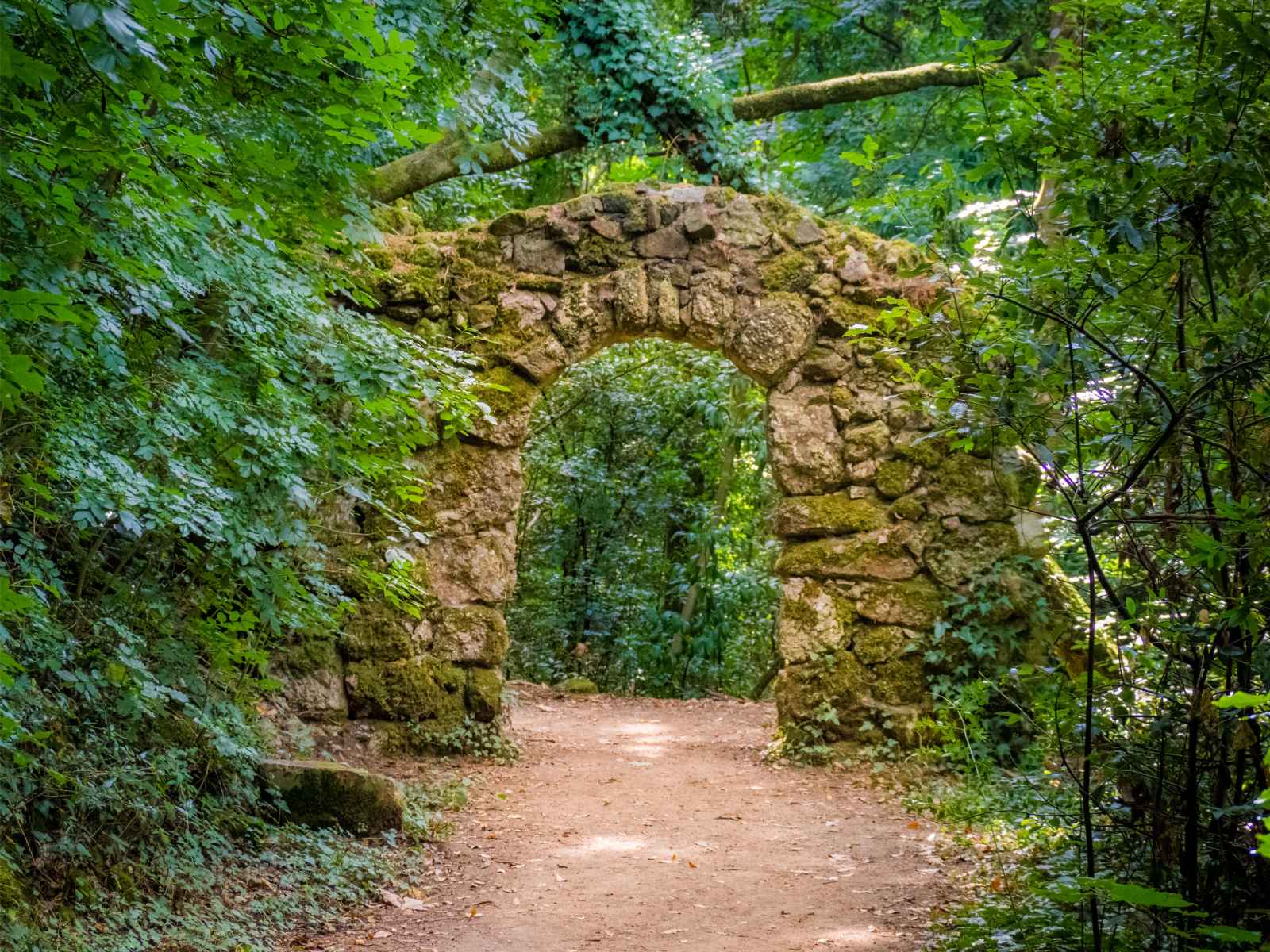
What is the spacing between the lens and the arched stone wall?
6.21m

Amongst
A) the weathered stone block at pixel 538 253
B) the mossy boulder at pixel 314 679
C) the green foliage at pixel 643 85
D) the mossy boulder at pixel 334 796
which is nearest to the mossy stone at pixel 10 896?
the mossy boulder at pixel 334 796

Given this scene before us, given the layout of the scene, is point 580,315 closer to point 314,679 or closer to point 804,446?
point 804,446

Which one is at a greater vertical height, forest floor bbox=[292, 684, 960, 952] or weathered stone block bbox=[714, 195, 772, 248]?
weathered stone block bbox=[714, 195, 772, 248]

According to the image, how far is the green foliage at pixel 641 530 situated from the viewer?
A: 415 inches

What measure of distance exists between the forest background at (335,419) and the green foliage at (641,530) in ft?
16.4

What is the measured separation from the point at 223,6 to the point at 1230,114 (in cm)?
211

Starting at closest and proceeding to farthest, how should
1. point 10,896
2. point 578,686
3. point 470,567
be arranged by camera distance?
point 10,896 < point 470,567 < point 578,686

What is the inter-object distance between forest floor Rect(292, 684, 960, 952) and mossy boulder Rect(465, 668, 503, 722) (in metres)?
0.32

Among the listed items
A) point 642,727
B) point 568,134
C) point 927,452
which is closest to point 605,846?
point 927,452

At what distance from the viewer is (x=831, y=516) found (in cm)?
639

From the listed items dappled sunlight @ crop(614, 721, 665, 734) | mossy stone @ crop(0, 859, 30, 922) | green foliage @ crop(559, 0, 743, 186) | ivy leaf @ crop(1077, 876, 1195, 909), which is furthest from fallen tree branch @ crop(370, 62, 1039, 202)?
ivy leaf @ crop(1077, 876, 1195, 909)

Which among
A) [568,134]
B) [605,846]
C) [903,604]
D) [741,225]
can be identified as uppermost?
[568,134]

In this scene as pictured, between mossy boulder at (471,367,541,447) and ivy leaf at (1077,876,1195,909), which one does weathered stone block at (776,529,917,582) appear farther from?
ivy leaf at (1077,876,1195,909)

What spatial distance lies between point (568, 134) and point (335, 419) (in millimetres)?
3494
